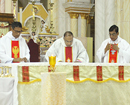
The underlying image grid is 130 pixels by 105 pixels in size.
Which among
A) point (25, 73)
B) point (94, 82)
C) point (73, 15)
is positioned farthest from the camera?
point (73, 15)

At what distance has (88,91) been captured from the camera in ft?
16.4

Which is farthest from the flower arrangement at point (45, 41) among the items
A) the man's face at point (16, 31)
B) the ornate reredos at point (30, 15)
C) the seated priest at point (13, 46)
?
the ornate reredos at point (30, 15)

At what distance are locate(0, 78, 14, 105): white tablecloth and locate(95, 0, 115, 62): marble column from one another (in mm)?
5544

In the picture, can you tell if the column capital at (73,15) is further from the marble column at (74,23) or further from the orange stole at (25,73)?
the orange stole at (25,73)

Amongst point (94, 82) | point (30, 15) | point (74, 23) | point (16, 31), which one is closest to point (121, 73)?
point (94, 82)

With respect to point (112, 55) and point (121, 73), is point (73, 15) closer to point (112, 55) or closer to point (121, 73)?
point (112, 55)

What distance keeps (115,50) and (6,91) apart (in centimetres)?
268

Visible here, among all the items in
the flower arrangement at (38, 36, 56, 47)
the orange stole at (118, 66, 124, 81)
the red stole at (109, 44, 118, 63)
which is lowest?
the orange stole at (118, 66, 124, 81)

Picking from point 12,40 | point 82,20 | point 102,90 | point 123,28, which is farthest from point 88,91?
point 82,20

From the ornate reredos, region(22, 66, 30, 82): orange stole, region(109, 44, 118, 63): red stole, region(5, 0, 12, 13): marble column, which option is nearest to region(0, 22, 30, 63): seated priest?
region(22, 66, 30, 82): orange stole

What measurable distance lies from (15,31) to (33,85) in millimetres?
1679

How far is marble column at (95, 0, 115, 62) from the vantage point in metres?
9.80

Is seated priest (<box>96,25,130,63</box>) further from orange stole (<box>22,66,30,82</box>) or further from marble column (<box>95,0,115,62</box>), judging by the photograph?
marble column (<box>95,0,115,62</box>)

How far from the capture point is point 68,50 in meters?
6.68
